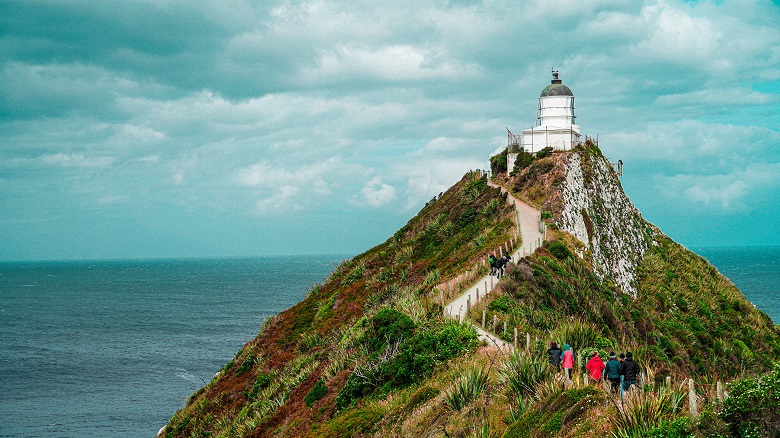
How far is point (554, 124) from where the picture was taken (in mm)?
55125

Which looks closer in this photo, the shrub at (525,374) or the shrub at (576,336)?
the shrub at (525,374)

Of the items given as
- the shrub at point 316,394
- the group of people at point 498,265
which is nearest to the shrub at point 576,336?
the shrub at point 316,394

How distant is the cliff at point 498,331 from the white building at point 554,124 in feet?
9.04

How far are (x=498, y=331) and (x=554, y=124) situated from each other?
118 ft

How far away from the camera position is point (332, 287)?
4862cm

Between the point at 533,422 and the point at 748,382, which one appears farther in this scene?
the point at 533,422

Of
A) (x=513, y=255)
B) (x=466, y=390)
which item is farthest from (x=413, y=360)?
(x=513, y=255)

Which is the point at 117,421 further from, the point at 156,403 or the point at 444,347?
the point at 444,347

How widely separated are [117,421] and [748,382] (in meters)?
53.2

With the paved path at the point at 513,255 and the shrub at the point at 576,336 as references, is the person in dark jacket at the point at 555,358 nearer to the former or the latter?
the paved path at the point at 513,255

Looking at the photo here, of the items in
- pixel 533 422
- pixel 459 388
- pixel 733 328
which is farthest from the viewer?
pixel 733 328

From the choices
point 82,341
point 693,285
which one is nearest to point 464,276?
point 693,285

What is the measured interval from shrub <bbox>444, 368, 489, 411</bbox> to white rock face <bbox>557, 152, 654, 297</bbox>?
23008 mm

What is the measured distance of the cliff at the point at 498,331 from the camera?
14.7 meters
